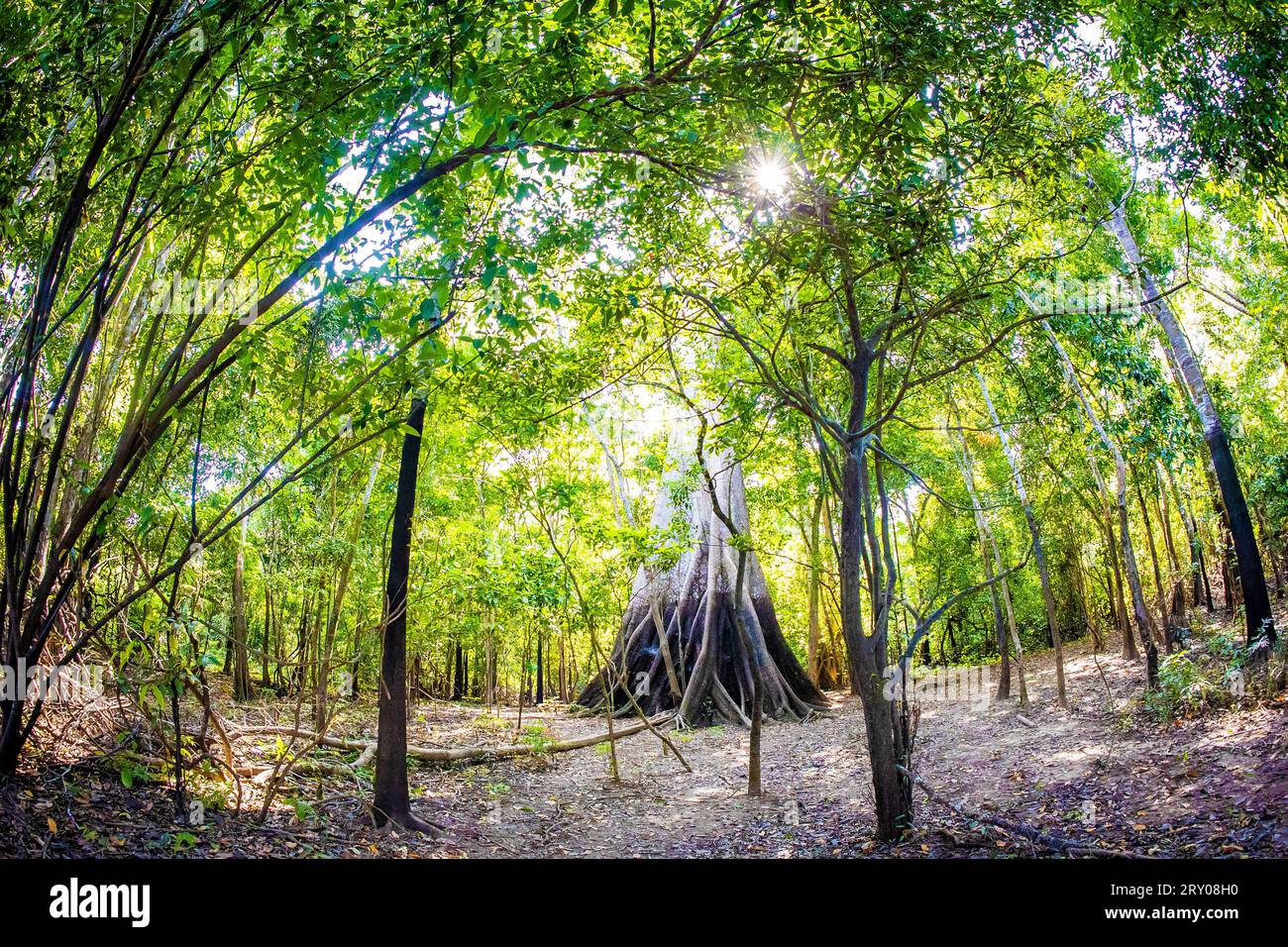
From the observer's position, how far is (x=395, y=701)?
5996 mm

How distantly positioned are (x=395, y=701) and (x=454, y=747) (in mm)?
4276

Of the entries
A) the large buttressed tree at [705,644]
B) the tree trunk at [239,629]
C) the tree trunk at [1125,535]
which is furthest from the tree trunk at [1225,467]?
the tree trunk at [239,629]

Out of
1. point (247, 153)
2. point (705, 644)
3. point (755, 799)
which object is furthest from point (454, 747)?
point (247, 153)

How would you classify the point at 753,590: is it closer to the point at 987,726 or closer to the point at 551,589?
the point at 987,726

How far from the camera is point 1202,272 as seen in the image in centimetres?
1177

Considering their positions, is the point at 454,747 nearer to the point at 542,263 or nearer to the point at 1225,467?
the point at 542,263

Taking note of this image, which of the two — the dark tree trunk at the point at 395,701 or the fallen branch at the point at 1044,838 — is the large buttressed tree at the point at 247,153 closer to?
the dark tree trunk at the point at 395,701

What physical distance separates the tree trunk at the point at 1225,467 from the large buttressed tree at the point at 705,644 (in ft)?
20.8

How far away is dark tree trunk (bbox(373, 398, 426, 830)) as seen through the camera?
5891 mm

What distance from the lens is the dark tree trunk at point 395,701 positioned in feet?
19.3

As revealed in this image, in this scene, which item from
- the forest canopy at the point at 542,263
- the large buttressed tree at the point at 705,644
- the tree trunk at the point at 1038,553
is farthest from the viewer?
the large buttressed tree at the point at 705,644

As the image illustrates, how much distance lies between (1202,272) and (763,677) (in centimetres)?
1019

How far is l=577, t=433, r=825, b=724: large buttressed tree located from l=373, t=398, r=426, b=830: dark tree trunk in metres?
5.94
